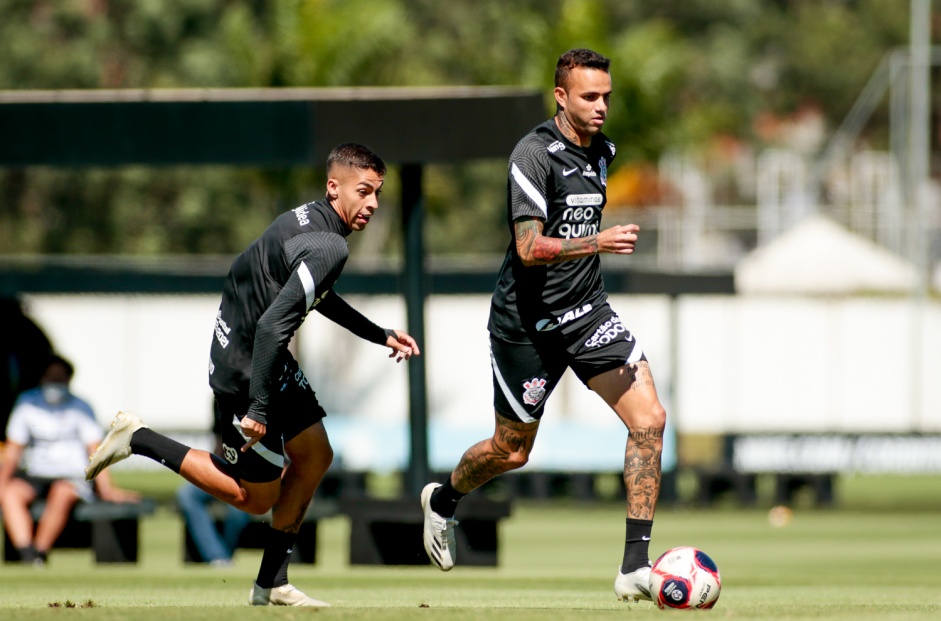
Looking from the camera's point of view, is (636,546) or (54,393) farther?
(54,393)

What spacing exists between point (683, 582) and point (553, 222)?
6.30 feet

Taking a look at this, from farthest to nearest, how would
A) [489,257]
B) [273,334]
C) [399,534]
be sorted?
[489,257] → [399,534] → [273,334]

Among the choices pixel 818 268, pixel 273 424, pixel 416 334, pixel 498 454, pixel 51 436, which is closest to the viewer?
pixel 273 424

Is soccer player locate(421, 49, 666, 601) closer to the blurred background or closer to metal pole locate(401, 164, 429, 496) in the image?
metal pole locate(401, 164, 429, 496)

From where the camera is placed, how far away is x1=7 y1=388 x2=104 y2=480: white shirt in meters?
15.1

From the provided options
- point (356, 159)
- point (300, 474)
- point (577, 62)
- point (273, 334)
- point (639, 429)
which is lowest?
point (300, 474)

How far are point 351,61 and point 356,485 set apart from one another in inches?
539

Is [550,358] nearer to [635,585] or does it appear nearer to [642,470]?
[642,470]

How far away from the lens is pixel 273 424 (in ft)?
28.2

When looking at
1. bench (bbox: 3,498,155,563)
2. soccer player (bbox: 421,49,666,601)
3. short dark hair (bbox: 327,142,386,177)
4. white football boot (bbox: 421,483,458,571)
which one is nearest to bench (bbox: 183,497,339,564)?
bench (bbox: 3,498,155,563)

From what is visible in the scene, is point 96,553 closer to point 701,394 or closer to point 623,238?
point 623,238

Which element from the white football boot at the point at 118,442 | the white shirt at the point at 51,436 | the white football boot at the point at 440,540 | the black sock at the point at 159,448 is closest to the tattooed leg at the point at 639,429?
the white football boot at the point at 440,540

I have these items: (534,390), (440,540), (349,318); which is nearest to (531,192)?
(534,390)

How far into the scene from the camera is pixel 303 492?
8.84m
